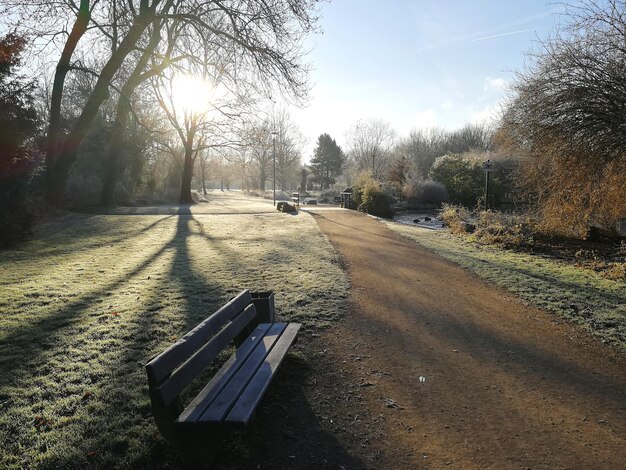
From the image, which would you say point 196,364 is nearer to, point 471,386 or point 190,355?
point 190,355

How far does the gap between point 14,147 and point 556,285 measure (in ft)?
41.6

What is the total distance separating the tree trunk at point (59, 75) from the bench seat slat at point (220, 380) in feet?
55.7

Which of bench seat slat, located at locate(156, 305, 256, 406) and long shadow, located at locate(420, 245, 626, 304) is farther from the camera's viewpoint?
long shadow, located at locate(420, 245, 626, 304)

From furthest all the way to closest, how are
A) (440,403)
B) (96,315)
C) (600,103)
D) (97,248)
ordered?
(97,248), (600,103), (96,315), (440,403)

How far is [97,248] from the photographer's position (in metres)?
11.1

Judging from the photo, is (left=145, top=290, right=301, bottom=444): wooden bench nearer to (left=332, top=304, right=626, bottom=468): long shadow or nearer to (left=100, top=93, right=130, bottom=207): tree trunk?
(left=332, top=304, right=626, bottom=468): long shadow

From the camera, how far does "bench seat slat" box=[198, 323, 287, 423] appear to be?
9.20ft

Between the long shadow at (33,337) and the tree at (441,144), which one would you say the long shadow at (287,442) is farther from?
the tree at (441,144)

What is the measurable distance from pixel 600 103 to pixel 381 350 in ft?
27.5

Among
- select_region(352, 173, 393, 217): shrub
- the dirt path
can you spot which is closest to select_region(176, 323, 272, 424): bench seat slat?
the dirt path

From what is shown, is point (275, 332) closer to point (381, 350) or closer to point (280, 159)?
point (381, 350)

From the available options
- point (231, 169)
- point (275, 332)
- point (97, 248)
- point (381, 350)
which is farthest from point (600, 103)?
point (231, 169)

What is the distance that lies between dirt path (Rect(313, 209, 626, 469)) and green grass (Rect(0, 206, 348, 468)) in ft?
3.34

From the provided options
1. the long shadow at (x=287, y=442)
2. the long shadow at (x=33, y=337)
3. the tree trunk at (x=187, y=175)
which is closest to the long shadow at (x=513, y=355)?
the long shadow at (x=287, y=442)
